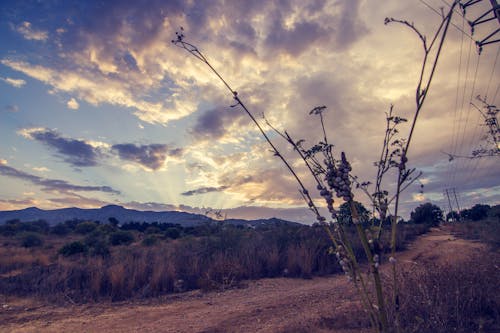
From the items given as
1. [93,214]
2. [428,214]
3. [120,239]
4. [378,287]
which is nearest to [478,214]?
[428,214]

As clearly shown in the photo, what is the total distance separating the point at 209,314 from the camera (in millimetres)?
6297

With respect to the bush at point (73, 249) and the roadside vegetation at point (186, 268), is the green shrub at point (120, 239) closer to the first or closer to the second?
the bush at point (73, 249)

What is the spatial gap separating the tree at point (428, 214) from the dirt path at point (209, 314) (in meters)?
32.4

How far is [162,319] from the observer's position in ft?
20.4

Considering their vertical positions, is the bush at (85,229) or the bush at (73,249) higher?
the bush at (85,229)

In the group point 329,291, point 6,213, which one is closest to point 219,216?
point 329,291

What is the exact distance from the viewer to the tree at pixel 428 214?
3516cm

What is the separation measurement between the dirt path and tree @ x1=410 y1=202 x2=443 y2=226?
3244cm

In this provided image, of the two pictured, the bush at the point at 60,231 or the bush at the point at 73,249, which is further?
the bush at the point at 60,231

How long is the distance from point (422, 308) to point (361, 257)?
26.1 feet

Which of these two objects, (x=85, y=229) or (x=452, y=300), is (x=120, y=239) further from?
(x=452, y=300)

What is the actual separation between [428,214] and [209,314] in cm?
3574

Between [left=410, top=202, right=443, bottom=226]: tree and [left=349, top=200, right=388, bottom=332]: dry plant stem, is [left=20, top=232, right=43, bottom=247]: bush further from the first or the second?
[left=410, top=202, right=443, bottom=226]: tree

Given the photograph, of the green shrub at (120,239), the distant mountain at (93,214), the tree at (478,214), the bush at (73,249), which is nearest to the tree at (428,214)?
the tree at (478,214)
